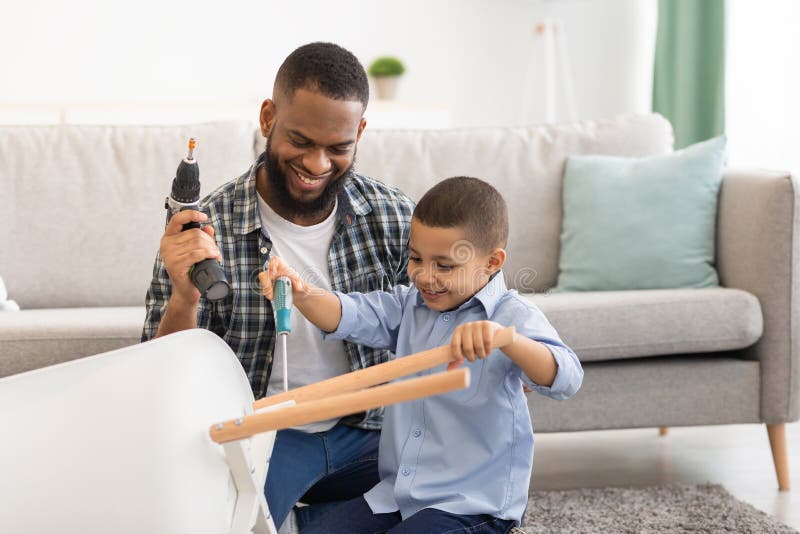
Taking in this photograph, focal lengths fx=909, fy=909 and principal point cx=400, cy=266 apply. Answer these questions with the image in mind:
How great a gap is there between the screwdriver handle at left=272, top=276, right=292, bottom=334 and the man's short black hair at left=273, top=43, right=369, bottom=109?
34 centimetres

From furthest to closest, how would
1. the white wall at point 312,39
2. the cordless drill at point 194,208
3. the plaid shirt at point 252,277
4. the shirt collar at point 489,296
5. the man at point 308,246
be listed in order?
the white wall at point 312,39 → the plaid shirt at point 252,277 → the man at point 308,246 → the shirt collar at point 489,296 → the cordless drill at point 194,208

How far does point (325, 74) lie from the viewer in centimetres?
140

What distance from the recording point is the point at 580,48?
206 inches

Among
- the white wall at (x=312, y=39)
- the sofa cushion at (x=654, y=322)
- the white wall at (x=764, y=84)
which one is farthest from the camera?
the white wall at (x=312, y=39)

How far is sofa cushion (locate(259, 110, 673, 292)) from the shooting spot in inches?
104

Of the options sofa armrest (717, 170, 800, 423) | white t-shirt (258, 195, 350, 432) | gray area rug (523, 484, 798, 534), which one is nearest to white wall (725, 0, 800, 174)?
sofa armrest (717, 170, 800, 423)

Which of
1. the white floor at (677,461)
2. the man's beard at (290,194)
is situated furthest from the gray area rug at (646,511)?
the man's beard at (290,194)

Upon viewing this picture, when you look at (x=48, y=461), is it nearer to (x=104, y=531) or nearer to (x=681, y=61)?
(x=104, y=531)

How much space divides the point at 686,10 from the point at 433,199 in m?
3.52

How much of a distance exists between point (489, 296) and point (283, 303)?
31 centimetres

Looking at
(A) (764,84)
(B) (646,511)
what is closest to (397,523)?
(B) (646,511)

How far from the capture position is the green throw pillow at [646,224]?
2473 millimetres

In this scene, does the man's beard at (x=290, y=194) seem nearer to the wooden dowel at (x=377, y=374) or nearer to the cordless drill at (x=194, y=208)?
the cordless drill at (x=194, y=208)

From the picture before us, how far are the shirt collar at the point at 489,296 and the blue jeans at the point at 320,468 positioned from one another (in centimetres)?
32
